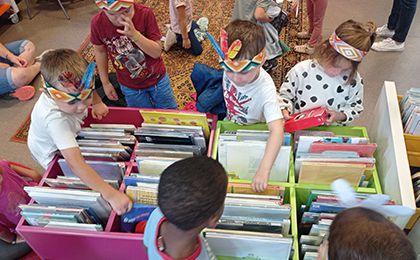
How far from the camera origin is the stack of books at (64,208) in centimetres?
155

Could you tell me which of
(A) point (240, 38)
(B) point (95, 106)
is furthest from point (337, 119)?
(B) point (95, 106)

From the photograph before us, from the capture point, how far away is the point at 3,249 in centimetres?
204

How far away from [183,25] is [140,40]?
53.9 inches

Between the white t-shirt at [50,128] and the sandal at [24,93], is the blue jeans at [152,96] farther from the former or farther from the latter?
the sandal at [24,93]

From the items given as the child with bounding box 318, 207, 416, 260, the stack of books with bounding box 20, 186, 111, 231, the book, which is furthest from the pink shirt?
the child with bounding box 318, 207, 416, 260

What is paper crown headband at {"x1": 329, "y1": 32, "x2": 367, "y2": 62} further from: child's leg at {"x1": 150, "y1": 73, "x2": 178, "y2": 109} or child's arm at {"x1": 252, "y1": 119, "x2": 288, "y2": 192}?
child's leg at {"x1": 150, "y1": 73, "x2": 178, "y2": 109}

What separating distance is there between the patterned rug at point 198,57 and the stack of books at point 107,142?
101 cm

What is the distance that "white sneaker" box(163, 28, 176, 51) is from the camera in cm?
330

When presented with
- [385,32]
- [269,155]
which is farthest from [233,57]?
[385,32]

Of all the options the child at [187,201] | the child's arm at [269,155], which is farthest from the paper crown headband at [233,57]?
the child at [187,201]

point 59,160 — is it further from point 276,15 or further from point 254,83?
point 276,15

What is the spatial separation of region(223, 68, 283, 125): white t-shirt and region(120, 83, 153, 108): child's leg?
0.70 meters

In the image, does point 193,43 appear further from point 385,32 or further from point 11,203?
point 11,203

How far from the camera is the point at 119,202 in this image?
5.18 feet
